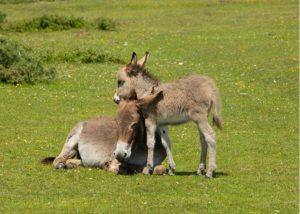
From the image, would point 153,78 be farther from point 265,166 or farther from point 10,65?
point 10,65

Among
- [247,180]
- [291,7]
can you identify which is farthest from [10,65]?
[291,7]

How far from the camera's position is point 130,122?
1296 cm

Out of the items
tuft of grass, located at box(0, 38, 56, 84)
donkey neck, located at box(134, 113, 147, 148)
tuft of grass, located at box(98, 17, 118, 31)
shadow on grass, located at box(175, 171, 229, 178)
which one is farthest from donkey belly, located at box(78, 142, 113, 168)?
tuft of grass, located at box(98, 17, 118, 31)

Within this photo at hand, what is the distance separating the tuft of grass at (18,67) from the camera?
78.9 feet

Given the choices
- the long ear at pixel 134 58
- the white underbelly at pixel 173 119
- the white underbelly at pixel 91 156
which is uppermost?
the long ear at pixel 134 58

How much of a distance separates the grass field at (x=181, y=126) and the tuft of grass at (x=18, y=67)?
0.38m

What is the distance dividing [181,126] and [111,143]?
6.00 meters

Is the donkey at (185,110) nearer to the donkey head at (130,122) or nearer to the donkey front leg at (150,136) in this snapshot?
the donkey front leg at (150,136)

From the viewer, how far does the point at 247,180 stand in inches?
517

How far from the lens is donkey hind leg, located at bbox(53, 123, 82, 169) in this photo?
13.5 metres

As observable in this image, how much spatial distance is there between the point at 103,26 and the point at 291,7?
13.0 meters

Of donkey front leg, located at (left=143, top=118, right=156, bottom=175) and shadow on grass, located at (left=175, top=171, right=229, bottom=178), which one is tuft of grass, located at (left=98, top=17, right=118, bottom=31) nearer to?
shadow on grass, located at (left=175, top=171, right=229, bottom=178)

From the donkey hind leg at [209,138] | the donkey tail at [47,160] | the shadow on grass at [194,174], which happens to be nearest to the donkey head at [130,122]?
the donkey hind leg at [209,138]

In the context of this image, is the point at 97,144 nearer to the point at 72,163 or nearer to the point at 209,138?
the point at 72,163
